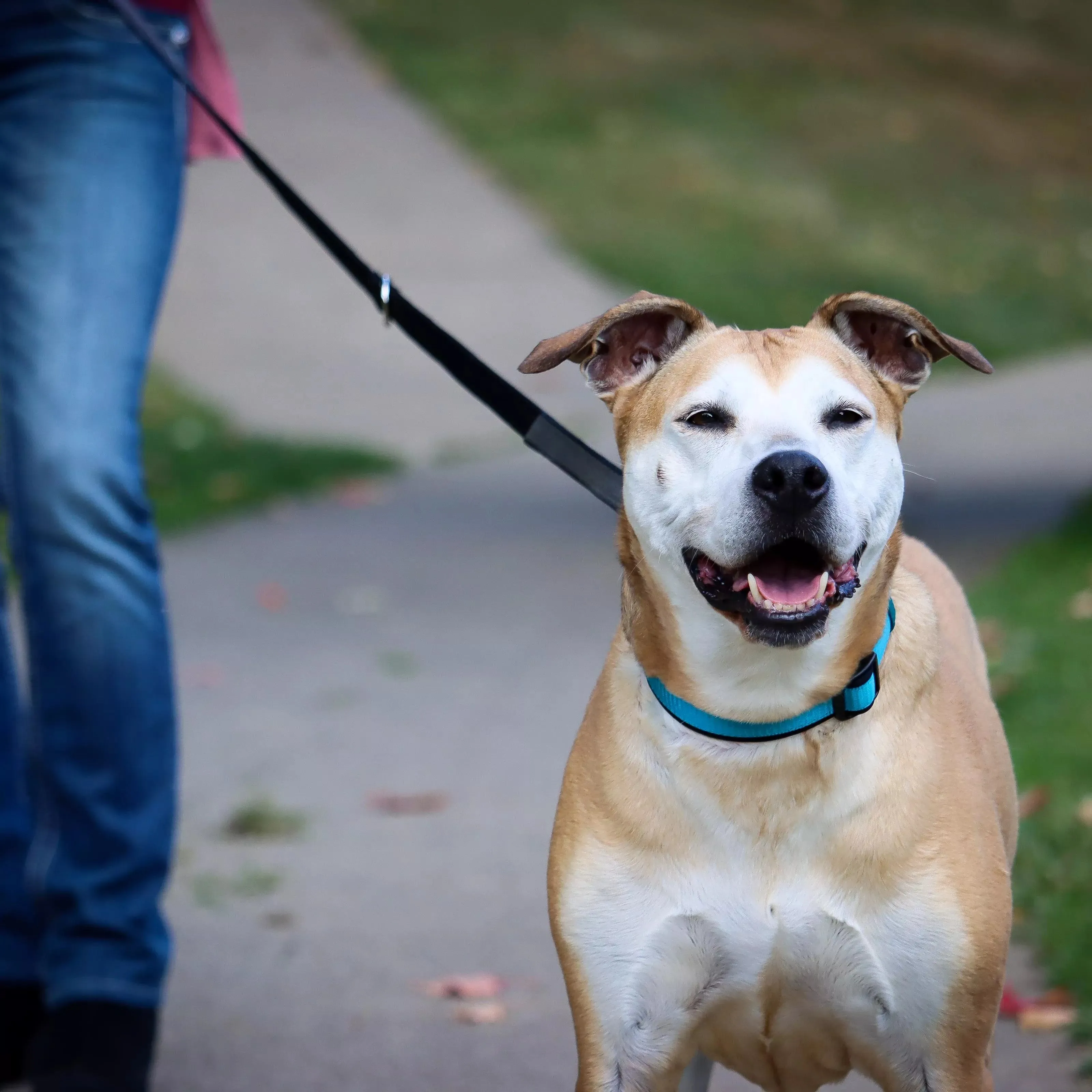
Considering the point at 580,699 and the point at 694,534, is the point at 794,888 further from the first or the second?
the point at 580,699

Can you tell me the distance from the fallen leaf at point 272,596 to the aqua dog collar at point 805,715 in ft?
18.0

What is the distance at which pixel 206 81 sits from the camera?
384cm

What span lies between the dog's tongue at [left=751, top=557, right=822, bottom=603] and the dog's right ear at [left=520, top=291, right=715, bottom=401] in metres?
0.49

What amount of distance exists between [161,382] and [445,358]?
11510 mm

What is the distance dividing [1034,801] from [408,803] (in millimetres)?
1897

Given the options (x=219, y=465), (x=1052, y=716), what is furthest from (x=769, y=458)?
(x=219, y=465)

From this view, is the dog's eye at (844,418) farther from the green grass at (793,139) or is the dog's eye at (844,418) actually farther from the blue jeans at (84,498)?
the green grass at (793,139)

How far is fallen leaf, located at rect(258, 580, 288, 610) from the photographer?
8227 mm

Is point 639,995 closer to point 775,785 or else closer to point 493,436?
point 775,785

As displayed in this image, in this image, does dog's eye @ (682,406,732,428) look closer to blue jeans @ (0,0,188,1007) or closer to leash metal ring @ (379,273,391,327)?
leash metal ring @ (379,273,391,327)

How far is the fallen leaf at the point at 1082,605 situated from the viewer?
7.13 m

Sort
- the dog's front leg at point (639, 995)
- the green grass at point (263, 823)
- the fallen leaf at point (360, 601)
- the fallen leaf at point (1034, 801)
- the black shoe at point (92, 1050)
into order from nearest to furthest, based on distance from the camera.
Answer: the dog's front leg at point (639, 995) < the black shoe at point (92, 1050) < the fallen leaf at point (1034, 801) < the green grass at point (263, 823) < the fallen leaf at point (360, 601)

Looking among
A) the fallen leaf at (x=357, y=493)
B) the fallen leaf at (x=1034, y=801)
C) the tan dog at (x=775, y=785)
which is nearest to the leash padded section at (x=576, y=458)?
the tan dog at (x=775, y=785)

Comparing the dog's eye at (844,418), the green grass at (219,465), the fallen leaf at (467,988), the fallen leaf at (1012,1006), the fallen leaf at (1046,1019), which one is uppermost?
the dog's eye at (844,418)
